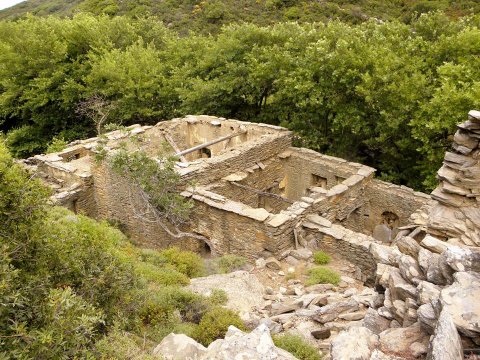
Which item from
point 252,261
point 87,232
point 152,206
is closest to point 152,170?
point 152,206

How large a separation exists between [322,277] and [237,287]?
1.99 metres

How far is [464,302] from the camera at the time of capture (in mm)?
4812

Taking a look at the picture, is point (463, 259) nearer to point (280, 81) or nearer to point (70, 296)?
point (70, 296)

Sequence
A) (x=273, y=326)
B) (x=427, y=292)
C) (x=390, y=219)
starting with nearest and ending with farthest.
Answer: (x=427, y=292), (x=273, y=326), (x=390, y=219)

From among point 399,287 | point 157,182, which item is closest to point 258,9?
point 157,182

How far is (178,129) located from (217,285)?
9309mm

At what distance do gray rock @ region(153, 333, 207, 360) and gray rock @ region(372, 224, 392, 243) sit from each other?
990cm

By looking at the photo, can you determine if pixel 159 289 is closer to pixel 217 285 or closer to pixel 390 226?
pixel 217 285

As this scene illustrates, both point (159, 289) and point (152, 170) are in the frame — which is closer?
point (159, 289)

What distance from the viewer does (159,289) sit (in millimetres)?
8867

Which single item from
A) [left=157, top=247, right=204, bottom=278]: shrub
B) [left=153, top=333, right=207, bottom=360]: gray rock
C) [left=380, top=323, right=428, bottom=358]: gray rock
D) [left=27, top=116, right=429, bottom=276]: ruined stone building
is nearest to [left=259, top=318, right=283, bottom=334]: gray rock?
[left=153, top=333, right=207, bottom=360]: gray rock

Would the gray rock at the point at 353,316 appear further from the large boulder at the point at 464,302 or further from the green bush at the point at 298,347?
the large boulder at the point at 464,302

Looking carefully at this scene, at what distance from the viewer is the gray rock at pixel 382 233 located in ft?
48.4

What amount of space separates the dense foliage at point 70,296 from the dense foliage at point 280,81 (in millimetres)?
10316
